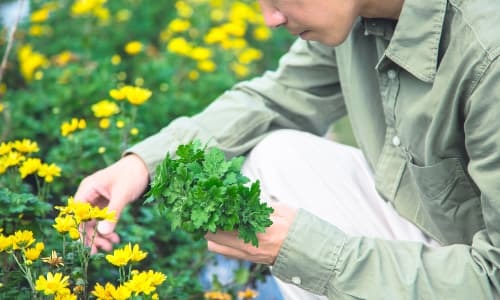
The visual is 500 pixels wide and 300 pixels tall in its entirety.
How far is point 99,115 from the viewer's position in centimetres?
249

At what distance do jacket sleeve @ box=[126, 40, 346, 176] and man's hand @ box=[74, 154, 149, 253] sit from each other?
118 millimetres

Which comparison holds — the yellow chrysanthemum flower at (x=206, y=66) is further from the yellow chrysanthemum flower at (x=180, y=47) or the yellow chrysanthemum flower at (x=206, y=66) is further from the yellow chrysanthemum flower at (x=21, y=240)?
the yellow chrysanthemum flower at (x=21, y=240)

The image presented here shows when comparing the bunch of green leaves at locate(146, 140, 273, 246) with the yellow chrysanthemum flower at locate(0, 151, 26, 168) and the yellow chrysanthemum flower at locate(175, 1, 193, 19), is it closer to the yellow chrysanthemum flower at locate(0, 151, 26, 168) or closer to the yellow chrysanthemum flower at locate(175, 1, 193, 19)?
the yellow chrysanthemum flower at locate(0, 151, 26, 168)

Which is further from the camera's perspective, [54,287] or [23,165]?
[23,165]

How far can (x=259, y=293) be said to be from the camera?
2.74m

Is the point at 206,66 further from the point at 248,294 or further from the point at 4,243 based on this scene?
the point at 4,243

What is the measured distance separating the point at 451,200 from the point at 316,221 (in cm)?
39

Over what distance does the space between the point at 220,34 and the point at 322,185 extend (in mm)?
1701

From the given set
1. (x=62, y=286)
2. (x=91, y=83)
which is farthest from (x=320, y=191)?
(x=91, y=83)

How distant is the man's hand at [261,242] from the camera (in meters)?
1.77

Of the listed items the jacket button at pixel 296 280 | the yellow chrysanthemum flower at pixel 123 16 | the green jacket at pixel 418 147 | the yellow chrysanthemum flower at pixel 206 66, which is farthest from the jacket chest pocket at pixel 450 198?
the yellow chrysanthemum flower at pixel 123 16

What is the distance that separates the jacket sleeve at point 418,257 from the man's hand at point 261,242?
2cm

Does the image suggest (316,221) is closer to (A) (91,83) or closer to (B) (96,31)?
(A) (91,83)

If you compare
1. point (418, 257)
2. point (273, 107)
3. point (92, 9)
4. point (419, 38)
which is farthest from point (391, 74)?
point (92, 9)
